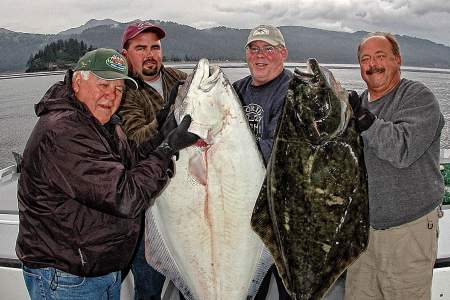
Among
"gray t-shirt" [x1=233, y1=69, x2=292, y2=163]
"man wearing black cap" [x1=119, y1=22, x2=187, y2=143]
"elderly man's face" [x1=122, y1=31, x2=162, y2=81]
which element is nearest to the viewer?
"gray t-shirt" [x1=233, y1=69, x2=292, y2=163]

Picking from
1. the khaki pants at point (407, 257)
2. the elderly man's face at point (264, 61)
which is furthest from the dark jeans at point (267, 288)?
the elderly man's face at point (264, 61)

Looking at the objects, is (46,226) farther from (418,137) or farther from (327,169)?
(418,137)

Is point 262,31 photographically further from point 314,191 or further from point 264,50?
point 314,191

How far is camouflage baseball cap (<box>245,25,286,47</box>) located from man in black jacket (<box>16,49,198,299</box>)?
1.17 metres

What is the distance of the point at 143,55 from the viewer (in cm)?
345

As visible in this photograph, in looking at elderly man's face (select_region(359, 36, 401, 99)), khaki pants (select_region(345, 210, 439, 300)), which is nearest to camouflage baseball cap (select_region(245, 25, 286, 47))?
elderly man's face (select_region(359, 36, 401, 99))

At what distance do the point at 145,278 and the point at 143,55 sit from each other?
5.66ft

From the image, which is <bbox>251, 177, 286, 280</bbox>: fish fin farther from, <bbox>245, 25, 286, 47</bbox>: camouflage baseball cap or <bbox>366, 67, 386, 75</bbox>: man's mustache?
<bbox>245, 25, 286, 47</bbox>: camouflage baseball cap

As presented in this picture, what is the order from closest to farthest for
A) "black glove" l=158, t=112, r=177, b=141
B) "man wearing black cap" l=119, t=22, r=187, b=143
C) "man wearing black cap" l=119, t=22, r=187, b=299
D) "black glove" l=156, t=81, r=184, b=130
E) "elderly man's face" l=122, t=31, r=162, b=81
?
"black glove" l=158, t=112, r=177, b=141 → "black glove" l=156, t=81, r=184, b=130 → "man wearing black cap" l=119, t=22, r=187, b=299 → "man wearing black cap" l=119, t=22, r=187, b=143 → "elderly man's face" l=122, t=31, r=162, b=81

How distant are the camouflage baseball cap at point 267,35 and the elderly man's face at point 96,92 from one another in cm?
126

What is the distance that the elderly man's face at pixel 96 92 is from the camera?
2311 millimetres

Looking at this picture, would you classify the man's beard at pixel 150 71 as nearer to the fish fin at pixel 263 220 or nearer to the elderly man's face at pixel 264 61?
the elderly man's face at pixel 264 61

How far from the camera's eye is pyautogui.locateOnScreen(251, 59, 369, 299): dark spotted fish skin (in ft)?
7.06

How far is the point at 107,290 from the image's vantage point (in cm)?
259
